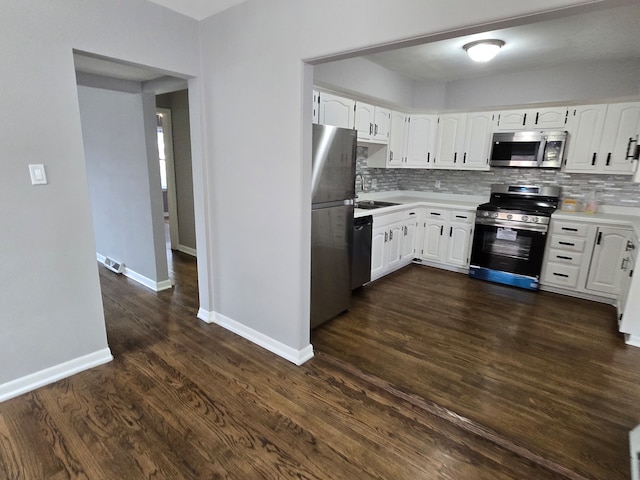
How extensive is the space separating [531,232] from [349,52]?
3195mm

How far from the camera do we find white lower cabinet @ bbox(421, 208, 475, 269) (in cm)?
448

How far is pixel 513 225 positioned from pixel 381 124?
6.65 feet

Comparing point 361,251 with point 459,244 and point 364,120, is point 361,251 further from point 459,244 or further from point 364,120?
point 459,244

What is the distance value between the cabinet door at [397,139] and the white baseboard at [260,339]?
9.72ft

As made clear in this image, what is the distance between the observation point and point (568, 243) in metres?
3.80

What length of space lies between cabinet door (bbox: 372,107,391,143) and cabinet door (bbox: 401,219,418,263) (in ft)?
3.83

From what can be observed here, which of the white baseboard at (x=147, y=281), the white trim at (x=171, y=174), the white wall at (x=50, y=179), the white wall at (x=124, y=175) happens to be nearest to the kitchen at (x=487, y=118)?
the white wall at (x=50, y=179)

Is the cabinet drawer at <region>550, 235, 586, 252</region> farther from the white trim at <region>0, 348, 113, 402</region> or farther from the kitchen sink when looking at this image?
the white trim at <region>0, 348, 113, 402</region>

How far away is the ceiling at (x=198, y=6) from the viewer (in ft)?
7.60

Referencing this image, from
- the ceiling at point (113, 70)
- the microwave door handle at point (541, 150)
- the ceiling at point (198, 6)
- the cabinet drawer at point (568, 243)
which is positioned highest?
the ceiling at point (198, 6)

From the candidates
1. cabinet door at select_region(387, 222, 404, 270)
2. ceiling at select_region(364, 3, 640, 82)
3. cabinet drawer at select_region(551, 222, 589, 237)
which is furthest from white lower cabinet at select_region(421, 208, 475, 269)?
ceiling at select_region(364, 3, 640, 82)

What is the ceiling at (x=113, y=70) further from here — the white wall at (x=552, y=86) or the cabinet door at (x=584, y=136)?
the cabinet door at (x=584, y=136)

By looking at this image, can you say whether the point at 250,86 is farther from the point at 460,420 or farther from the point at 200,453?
the point at 460,420

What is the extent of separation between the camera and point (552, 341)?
9.57 ft
